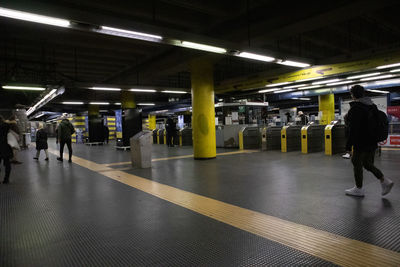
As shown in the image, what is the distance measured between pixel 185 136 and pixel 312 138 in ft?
27.5

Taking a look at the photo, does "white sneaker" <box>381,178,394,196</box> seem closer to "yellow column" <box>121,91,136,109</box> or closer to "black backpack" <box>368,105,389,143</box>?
"black backpack" <box>368,105,389,143</box>

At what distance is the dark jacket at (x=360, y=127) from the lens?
3.68 metres

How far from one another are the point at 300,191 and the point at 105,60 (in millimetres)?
8954

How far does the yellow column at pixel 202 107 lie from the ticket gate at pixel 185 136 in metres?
7.47

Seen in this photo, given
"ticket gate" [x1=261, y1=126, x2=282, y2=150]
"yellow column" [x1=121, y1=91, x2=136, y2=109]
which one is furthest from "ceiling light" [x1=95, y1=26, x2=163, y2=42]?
"yellow column" [x1=121, y1=91, x2=136, y2=109]

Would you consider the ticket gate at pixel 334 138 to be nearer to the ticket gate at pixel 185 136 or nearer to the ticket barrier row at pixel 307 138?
the ticket barrier row at pixel 307 138

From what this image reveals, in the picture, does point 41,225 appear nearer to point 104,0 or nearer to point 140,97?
point 104,0

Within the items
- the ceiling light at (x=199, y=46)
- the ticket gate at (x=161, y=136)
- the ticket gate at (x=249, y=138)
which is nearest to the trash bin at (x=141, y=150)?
the ceiling light at (x=199, y=46)

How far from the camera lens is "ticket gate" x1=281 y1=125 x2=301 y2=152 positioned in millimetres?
10883

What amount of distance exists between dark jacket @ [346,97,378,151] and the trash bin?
18.1ft

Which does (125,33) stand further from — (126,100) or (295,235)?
(126,100)

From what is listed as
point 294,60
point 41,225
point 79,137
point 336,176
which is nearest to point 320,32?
point 294,60

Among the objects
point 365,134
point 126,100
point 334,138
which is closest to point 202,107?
point 334,138

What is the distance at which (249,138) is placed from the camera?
12.8m
